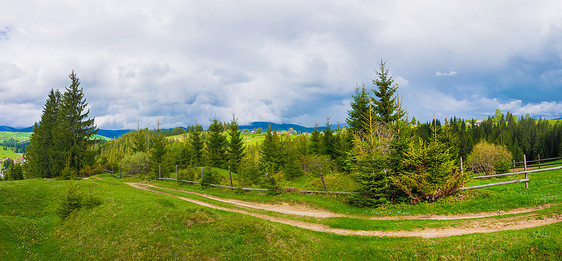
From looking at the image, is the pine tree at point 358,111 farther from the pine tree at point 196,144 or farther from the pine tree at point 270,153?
the pine tree at point 196,144

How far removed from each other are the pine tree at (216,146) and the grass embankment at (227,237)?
117ft

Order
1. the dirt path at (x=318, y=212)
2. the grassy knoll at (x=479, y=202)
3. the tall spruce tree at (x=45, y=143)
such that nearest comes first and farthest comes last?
the dirt path at (x=318, y=212) → the grassy knoll at (x=479, y=202) → the tall spruce tree at (x=45, y=143)

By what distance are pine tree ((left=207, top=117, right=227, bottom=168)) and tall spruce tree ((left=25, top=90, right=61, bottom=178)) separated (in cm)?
3025

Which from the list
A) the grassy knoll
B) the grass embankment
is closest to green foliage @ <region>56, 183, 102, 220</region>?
the grass embankment

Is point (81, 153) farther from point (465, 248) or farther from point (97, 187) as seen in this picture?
point (465, 248)

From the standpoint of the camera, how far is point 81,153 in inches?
1966

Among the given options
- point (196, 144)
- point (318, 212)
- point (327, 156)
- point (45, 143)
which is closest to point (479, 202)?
point (318, 212)

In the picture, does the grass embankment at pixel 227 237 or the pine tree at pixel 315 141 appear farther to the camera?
the pine tree at pixel 315 141

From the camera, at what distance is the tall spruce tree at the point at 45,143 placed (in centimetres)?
5019

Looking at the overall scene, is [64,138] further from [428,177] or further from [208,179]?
[428,177]

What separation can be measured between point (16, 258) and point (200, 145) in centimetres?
4903

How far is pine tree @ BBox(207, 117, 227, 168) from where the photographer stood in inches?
→ 2133

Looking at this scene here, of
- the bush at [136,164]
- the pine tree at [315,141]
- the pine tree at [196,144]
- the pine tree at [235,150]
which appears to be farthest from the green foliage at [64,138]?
the pine tree at [315,141]

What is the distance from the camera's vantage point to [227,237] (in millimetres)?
13094
